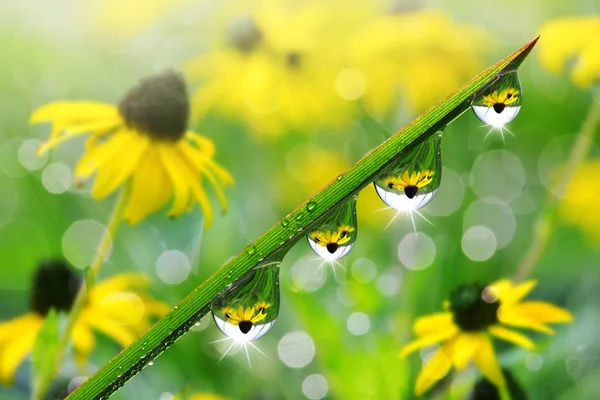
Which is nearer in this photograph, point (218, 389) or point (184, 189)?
point (184, 189)

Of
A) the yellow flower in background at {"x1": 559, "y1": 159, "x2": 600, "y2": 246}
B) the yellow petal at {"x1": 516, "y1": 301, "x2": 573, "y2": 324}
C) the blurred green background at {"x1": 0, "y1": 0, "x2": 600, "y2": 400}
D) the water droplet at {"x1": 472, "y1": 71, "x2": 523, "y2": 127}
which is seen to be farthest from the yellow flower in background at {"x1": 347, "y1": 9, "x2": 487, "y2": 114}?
the water droplet at {"x1": 472, "y1": 71, "x2": 523, "y2": 127}

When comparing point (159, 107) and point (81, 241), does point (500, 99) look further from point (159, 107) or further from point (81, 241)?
point (81, 241)

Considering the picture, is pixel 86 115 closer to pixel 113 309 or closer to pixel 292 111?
pixel 113 309

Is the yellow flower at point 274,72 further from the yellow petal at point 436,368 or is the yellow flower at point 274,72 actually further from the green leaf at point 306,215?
the green leaf at point 306,215

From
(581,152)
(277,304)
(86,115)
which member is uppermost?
(86,115)

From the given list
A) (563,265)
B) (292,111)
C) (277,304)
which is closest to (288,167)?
(292,111)

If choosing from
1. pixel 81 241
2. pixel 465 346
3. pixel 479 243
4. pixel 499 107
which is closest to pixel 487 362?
pixel 465 346
